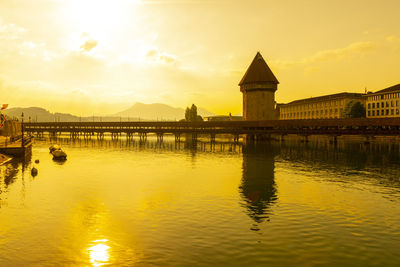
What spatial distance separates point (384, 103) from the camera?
321 feet

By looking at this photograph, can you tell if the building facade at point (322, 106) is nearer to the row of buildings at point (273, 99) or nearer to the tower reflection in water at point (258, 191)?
the row of buildings at point (273, 99)

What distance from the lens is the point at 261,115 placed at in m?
87.2

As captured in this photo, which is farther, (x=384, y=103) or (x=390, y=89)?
(x=384, y=103)

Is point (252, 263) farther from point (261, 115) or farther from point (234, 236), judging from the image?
point (261, 115)

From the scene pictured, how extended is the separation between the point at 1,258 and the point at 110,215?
5826 millimetres

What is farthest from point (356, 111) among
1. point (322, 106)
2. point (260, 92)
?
point (260, 92)

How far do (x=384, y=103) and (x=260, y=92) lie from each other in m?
41.7

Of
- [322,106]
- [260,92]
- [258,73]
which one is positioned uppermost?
[258,73]

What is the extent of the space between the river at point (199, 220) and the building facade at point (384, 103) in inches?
3080

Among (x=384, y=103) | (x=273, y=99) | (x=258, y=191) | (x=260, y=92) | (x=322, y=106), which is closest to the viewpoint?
(x=258, y=191)

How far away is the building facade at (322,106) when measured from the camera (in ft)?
356

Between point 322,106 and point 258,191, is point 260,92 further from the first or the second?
point 258,191

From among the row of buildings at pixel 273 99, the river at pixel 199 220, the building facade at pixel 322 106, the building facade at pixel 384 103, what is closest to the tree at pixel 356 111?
the row of buildings at pixel 273 99

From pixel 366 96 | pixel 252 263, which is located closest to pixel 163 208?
pixel 252 263
